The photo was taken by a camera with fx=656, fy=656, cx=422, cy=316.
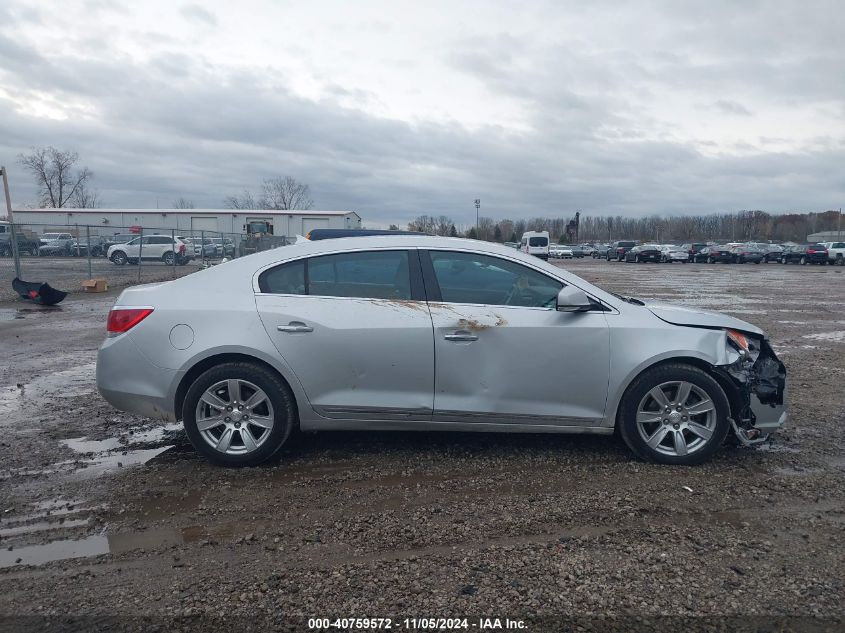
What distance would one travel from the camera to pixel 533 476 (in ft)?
14.5

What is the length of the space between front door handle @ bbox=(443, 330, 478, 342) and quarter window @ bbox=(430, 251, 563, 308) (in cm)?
25

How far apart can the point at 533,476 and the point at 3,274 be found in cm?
2287

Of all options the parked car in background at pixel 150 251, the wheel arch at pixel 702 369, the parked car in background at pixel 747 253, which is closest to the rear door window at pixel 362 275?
the wheel arch at pixel 702 369

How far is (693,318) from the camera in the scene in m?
4.73

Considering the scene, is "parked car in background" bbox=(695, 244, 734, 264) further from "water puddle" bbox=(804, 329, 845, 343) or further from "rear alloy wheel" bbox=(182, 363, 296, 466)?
"rear alloy wheel" bbox=(182, 363, 296, 466)

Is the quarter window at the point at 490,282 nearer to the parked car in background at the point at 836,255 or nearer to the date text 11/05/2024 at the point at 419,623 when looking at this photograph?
the date text 11/05/2024 at the point at 419,623

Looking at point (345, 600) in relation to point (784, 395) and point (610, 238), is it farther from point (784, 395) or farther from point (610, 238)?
point (610, 238)

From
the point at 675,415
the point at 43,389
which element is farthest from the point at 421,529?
the point at 43,389

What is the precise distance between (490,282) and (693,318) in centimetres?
148

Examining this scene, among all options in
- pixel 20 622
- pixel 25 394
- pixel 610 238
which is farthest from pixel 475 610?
pixel 610 238

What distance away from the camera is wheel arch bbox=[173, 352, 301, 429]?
4559 millimetres

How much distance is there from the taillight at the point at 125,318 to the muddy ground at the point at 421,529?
38.6 inches

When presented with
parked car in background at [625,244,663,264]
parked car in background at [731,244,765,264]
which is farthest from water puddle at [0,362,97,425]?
parked car in background at [731,244,765,264]

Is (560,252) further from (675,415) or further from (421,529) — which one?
(421,529)
